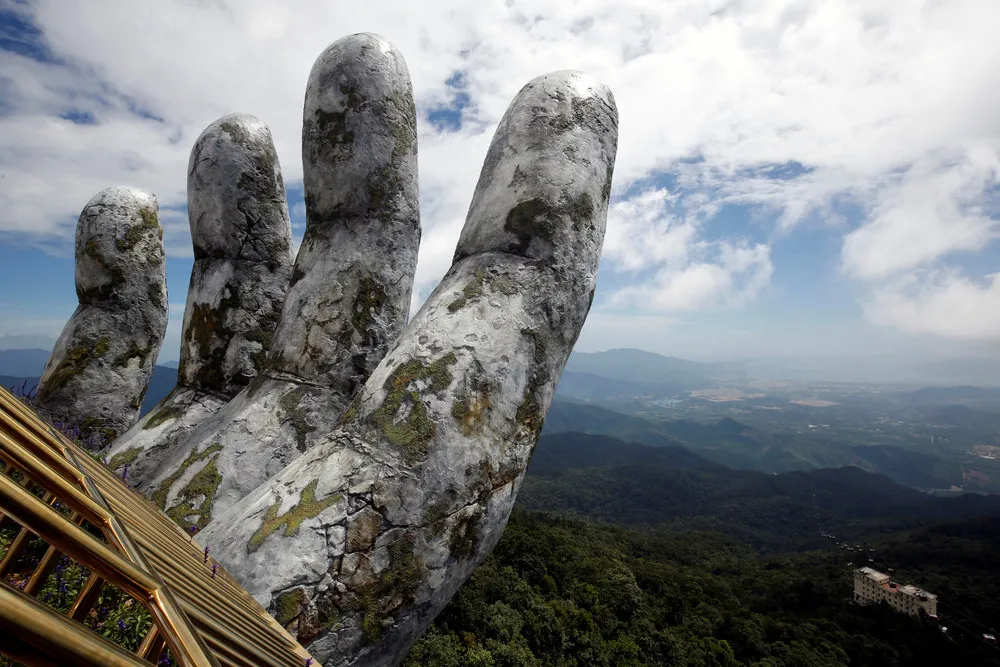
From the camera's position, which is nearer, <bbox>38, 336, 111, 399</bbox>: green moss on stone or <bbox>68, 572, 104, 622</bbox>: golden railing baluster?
<bbox>68, 572, 104, 622</bbox>: golden railing baluster

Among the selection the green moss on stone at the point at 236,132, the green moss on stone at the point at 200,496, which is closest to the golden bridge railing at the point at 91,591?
the green moss on stone at the point at 200,496

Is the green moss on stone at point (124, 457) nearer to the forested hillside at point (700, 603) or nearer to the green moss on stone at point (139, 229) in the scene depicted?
the green moss on stone at point (139, 229)

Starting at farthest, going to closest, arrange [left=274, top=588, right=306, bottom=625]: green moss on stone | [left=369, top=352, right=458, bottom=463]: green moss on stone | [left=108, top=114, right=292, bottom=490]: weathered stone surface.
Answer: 1. [left=108, top=114, right=292, bottom=490]: weathered stone surface
2. [left=369, top=352, right=458, bottom=463]: green moss on stone
3. [left=274, top=588, right=306, bottom=625]: green moss on stone

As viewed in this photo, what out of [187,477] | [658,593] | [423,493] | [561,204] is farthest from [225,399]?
[658,593]

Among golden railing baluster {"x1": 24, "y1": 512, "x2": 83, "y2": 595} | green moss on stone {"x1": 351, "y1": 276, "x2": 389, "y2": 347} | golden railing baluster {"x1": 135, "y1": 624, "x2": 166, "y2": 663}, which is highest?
green moss on stone {"x1": 351, "y1": 276, "x2": 389, "y2": 347}

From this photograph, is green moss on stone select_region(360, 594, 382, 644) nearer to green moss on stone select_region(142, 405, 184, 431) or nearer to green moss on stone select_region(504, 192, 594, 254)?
green moss on stone select_region(504, 192, 594, 254)

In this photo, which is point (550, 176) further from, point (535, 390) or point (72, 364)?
point (72, 364)

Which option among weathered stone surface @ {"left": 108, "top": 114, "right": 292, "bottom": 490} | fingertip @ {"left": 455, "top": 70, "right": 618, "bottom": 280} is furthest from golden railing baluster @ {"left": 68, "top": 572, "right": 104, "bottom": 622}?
weathered stone surface @ {"left": 108, "top": 114, "right": 292, "bottom": 490}
